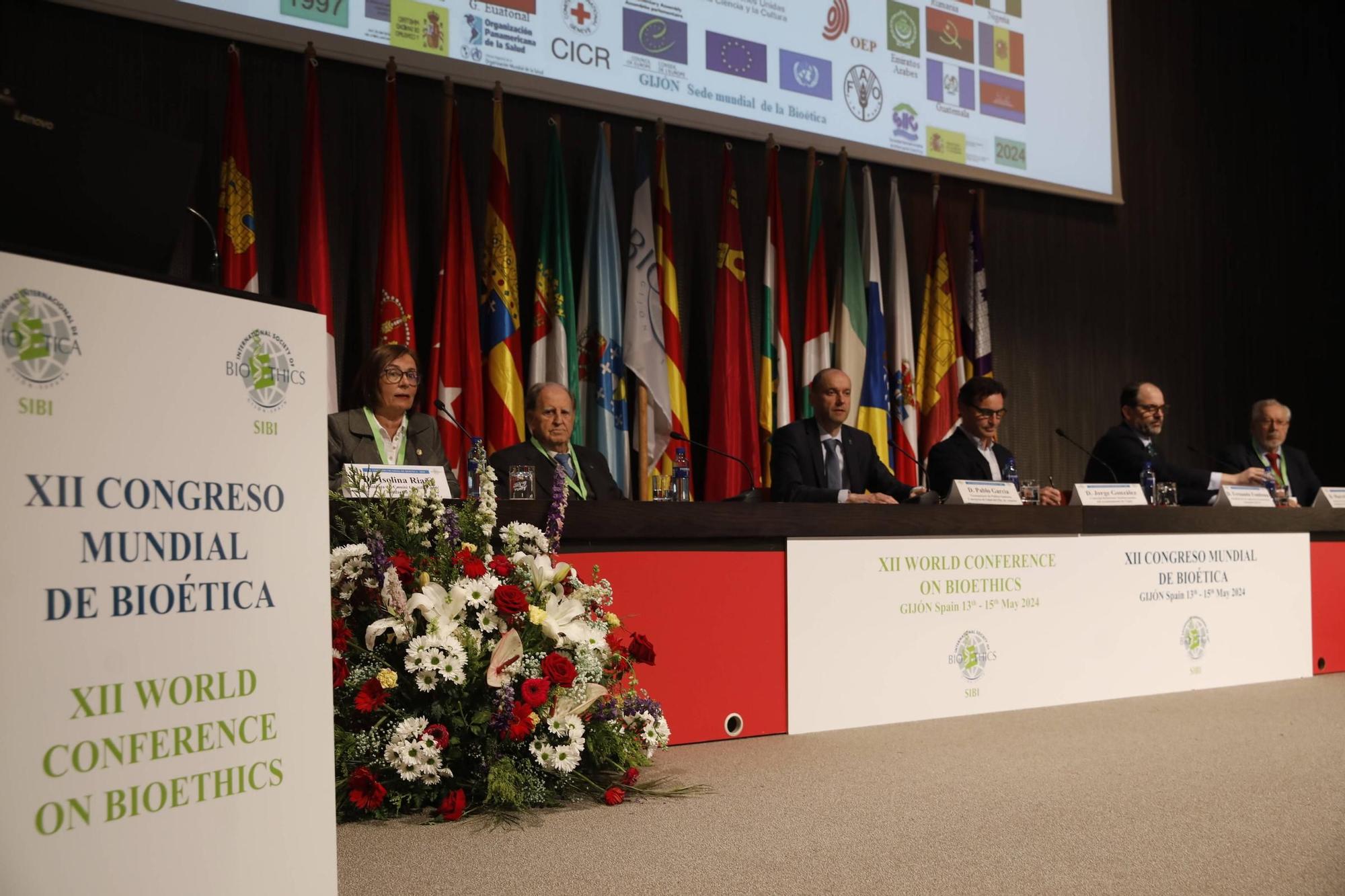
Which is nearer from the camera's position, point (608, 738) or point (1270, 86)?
point (608, 738)

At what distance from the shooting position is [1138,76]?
285 inches

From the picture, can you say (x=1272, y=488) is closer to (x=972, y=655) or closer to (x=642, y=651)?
(x=972, y=655)

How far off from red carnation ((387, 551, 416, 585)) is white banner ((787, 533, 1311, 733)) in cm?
116

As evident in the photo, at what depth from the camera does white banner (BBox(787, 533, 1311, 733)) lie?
340cm

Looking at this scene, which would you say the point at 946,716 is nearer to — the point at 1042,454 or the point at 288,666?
the point at 288,666

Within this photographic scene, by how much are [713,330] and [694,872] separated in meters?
3.77

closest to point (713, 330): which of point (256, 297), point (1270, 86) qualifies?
point (256, 297)

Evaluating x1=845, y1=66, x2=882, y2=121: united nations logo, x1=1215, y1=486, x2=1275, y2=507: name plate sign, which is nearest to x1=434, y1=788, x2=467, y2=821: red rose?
x1=1215, y1=486, x2=1275, y2=507: name plate sign

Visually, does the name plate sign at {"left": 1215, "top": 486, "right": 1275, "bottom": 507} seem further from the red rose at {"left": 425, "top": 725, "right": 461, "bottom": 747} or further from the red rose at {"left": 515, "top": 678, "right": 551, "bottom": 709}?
the red rose at {"left": 425, "top": 725, "right": 461, "bottom": 747}

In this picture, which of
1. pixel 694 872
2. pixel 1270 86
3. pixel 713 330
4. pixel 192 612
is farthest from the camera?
pixel 1270 86

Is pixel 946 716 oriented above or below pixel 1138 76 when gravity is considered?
below

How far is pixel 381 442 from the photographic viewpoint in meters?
3.92

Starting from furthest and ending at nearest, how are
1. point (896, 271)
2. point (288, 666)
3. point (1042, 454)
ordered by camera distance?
point (1042, 454) < point (896, 271) < point (288, 666)

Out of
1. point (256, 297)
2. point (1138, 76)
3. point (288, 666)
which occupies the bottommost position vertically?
point (288, 666)
